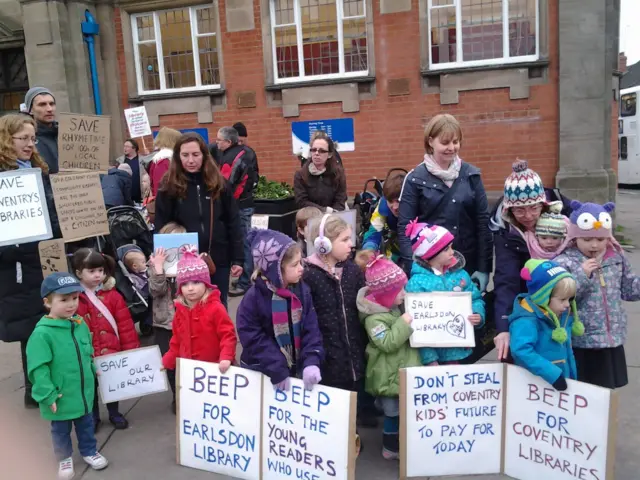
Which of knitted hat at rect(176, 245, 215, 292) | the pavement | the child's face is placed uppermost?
knitted hat at rect(176, 245, 215, 292)

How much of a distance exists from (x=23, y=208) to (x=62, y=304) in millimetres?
893

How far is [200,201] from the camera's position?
172 inches

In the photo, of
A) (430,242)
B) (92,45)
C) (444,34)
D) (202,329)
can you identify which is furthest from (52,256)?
(92,45)

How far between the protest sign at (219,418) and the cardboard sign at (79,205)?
1493 mm

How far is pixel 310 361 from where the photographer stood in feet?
10.4

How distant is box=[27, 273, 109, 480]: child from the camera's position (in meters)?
3.36

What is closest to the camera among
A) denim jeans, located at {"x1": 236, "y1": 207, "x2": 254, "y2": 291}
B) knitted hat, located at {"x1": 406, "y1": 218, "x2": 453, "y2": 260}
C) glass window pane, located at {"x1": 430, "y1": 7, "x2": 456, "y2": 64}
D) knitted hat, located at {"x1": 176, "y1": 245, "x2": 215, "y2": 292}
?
knitted hat, located at {"x1": 406, "y1": 218, "x2": 453, "y2": 260}

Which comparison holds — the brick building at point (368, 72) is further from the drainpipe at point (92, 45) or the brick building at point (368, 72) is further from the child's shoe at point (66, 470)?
the child's shoe at point (66, 470)

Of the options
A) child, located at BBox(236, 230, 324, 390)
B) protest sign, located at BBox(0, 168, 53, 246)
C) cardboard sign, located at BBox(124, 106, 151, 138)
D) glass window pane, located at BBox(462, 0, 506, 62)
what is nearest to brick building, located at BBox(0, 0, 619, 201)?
glass window pane, located at BBox(462, 0, 506, 62)

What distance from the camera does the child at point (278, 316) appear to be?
3.15 meters

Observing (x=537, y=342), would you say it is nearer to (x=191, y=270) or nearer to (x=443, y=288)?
(x=443, y=288)

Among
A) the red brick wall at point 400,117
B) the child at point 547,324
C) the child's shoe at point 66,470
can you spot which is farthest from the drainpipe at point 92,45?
the child at point 547,324

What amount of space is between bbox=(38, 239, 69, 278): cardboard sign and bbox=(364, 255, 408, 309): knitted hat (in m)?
2.14

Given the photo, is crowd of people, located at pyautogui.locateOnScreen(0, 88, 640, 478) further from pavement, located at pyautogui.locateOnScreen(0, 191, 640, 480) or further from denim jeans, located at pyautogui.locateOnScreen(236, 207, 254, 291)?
denim jeans, located at pyautogui.locateOnScreen(236, 207, 254, 291)
